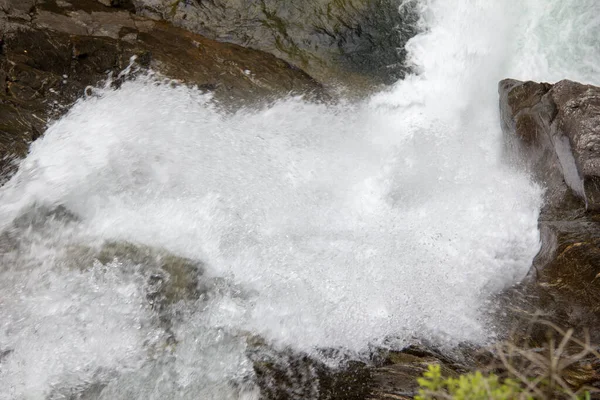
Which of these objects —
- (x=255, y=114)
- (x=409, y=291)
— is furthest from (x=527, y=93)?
(x=255, y=114)

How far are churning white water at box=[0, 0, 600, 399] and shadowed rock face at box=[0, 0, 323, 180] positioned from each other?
329 mm

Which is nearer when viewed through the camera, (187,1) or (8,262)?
(8,262)

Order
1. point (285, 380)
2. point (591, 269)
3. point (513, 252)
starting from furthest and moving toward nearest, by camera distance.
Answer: point (513, 252) → point (591, 269) → point (285, 380)

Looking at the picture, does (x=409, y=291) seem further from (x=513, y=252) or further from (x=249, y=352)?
(x=249, y=352)

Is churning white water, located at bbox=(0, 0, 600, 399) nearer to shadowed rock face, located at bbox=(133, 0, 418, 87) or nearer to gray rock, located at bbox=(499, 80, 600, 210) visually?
gray rock, located at bbox=(499, 80, 600, 210)

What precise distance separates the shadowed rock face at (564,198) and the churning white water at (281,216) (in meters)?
0.31

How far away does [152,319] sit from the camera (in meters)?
5.26

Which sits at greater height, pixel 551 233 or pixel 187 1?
pixel 187 1

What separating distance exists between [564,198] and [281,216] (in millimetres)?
3547

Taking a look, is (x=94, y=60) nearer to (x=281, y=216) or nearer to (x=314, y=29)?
(x=314, y=29)

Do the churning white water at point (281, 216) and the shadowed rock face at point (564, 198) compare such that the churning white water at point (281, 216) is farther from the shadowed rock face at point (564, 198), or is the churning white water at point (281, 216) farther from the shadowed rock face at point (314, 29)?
the shadowed rock face at point (314, 29)

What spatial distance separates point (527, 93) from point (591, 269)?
2792 millimetres

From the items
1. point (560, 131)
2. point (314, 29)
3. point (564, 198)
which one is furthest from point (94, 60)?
point (564, 198)

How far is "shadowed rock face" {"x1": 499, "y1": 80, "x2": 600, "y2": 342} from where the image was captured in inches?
201
